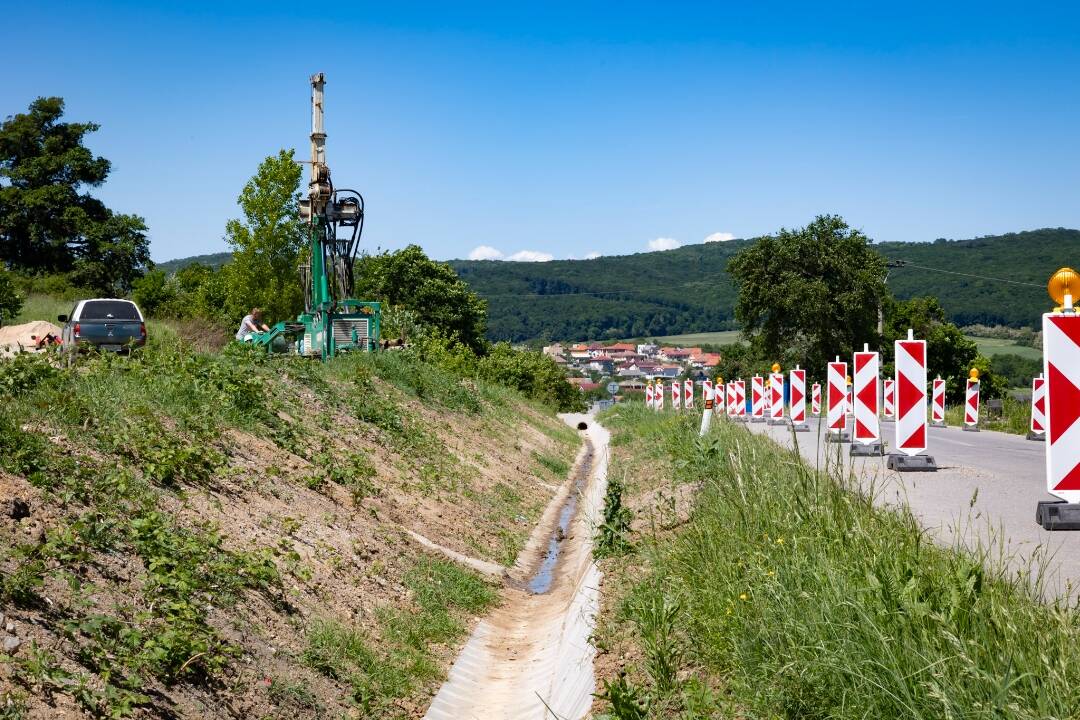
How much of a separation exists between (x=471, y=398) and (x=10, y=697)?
72.4 ft

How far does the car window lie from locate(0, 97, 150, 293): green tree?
35.0 metres

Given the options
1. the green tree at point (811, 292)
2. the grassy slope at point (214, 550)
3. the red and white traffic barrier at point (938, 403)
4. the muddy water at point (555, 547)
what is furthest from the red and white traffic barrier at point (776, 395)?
the green tree at point (811, 292)

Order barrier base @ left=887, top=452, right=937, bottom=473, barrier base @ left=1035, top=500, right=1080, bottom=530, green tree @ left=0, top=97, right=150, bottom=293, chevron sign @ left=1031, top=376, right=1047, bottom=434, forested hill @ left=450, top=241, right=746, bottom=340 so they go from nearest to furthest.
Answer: barrier base @ left=1035, top=500, right=1080, bottom=530
barrier base @ left=887, top=452, right=937, bottom=473
chevron sign @ left=1031, top=376, right=1047, bottom=434
green tree @ left=0, top=97, right=150, bottom=293
forested hill @ left=450, top=241, right=746, bottom=340

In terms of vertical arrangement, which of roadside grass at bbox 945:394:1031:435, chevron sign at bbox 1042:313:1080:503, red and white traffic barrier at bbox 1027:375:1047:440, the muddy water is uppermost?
chevron sign at bbox 1042:313:1080:503

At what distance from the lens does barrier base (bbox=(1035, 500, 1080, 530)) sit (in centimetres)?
832

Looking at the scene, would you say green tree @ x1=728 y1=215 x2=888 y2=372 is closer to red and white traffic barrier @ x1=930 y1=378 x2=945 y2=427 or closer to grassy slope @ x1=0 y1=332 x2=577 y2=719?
red and white traffic barrier @ x1=930 y1=378 x2=945 y2=427

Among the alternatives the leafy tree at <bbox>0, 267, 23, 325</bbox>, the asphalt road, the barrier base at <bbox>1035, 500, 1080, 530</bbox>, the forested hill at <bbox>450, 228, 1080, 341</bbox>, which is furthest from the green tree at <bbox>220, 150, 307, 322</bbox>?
the forested hill at <bbox>450, 228, 1080, 341</bbox>

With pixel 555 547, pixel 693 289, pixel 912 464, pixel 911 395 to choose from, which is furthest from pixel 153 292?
pixel 693 289

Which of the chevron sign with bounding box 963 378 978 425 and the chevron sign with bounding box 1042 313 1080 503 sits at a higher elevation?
the chevron sign with bounding box 1042 313 1080 503

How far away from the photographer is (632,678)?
6566 mm

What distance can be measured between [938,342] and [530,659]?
72.4m

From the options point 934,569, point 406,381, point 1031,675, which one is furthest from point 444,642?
point 406,381

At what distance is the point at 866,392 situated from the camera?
15383 millimetres

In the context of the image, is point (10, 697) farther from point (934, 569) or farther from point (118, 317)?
point (118, 317)
